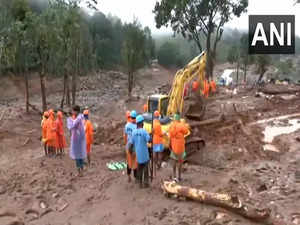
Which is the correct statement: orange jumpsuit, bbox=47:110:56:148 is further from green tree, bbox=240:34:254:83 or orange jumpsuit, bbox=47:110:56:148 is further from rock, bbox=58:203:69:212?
green tree, bbox=240:34:254:83

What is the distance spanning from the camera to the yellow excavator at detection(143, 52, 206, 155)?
12.7 meters

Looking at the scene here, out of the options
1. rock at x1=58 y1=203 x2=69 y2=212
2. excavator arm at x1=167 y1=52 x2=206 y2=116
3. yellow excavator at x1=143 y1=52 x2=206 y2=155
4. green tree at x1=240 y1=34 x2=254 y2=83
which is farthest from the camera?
green tree at x1=240 y1=34 x2=254 y2=83

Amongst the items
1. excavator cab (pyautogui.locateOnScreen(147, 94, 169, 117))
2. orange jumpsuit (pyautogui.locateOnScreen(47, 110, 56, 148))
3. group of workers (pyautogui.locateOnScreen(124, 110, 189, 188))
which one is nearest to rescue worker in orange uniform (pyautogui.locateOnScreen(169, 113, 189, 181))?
group of workers (pyautogui.locateOnScreen(124, 110, 189, 188))

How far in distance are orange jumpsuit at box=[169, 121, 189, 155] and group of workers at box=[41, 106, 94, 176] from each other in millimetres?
1901

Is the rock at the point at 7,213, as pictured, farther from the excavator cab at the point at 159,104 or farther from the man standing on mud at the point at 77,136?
the excavator cab at the point at 159,104

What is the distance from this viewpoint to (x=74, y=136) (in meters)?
8.63

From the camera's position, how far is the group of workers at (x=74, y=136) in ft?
28.1

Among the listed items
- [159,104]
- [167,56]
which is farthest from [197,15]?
[167,56]

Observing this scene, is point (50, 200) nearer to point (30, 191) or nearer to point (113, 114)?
point (30, 191)

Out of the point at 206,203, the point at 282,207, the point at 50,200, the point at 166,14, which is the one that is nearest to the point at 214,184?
the point at 282,207

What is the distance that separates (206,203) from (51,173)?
12.2 ft

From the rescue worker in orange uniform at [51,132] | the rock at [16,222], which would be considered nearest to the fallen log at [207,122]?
the rescue worker in orange uniform at [51,132]

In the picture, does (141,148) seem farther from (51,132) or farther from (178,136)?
(51,132)

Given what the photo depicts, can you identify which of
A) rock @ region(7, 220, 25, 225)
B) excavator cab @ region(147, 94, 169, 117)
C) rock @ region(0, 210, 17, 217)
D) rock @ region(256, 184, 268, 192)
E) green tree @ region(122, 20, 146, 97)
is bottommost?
rock @ region(256, 184, 268, 192)
